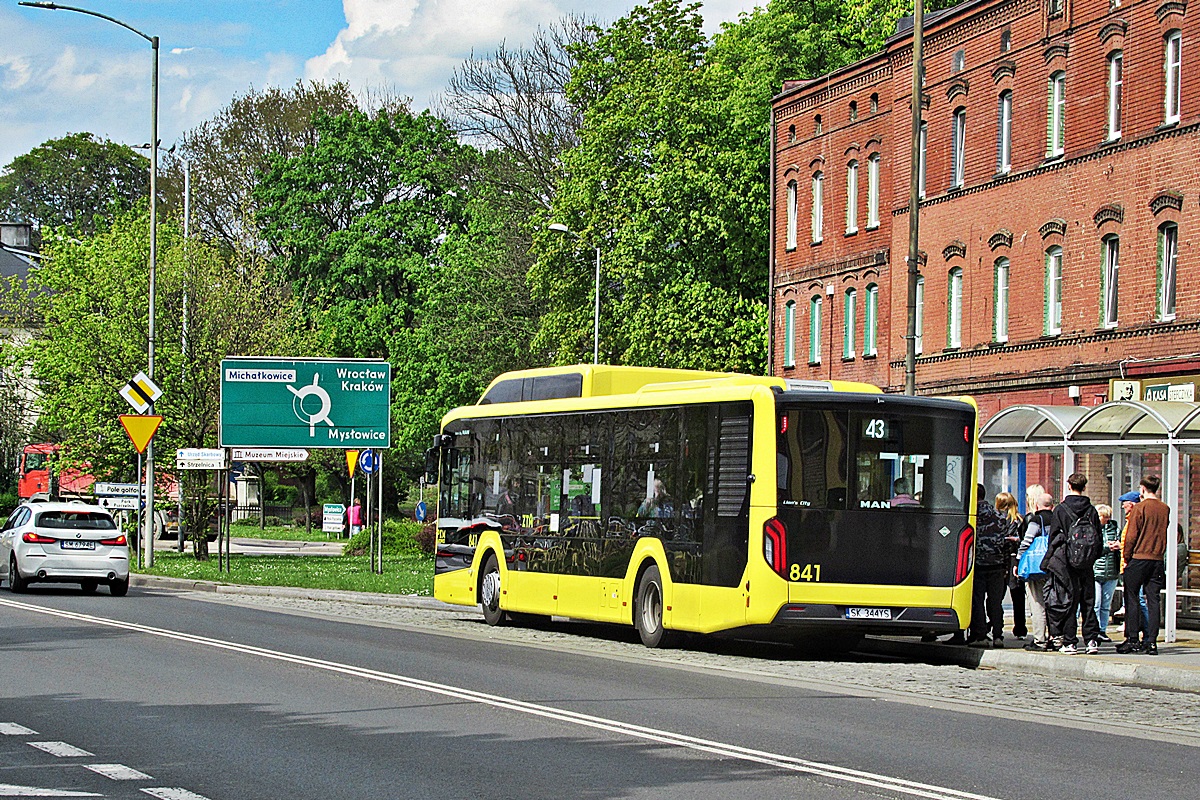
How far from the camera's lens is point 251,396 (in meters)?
42.7

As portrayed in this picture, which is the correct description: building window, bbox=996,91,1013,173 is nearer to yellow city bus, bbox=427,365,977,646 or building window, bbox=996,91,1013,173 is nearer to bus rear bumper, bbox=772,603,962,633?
yellow city bus, bbox=427,365,977,646

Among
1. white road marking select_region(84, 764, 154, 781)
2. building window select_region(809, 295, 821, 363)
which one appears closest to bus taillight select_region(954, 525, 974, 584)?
white road marking select_region(84, 764, 154, 781)

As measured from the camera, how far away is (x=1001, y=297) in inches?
1468

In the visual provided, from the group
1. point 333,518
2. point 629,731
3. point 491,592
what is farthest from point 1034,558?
point 333,518

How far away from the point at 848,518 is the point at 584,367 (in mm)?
5621

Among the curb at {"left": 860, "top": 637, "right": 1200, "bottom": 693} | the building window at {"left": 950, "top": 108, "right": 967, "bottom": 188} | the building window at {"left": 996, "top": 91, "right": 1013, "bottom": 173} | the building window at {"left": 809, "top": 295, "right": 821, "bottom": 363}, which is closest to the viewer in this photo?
the curb at {"left": 860, "top": 637, "right": 1200, "bottom": 693}

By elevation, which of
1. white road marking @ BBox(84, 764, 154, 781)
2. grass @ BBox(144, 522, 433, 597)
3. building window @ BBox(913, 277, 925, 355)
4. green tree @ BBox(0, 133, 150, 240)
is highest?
green tree @ BBox(0, 133, 150, 240)

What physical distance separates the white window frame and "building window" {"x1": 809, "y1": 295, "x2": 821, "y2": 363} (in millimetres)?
A: 9610

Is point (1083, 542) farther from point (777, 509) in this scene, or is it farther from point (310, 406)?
point (310, 406)

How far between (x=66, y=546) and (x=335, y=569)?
39.2 ft

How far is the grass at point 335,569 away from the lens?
34344 mm

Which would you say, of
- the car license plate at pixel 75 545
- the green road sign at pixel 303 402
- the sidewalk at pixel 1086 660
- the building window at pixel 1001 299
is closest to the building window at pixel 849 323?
the building window at pixel 1001 299

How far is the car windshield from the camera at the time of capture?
98.1ft

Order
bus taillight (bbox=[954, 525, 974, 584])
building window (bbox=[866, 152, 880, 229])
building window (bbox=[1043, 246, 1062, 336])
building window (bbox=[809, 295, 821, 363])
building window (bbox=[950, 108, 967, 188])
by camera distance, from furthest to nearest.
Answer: building window (bbox=[809, 295, 821, 363]) < building window (bbox=[866, 152, 880, 229]) < building window (bbox=[950, 108, 967, 188]) < building window (bbox=[1043, 246, 1062, 336]) < bus taillight (bbox=[954, 525, 974, 584])
